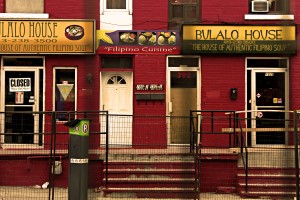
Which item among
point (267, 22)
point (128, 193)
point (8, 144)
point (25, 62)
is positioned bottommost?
point (128, 193)

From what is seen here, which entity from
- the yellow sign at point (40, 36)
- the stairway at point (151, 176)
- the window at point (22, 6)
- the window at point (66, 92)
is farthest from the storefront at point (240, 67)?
the window at point (22, 6)

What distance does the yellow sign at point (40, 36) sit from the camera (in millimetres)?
8336

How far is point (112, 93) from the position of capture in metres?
8.85

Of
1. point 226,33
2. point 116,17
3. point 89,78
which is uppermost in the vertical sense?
point 116,17

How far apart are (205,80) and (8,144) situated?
3.94 m

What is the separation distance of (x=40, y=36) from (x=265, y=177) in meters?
4.88

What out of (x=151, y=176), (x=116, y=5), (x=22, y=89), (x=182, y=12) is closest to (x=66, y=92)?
(x=22, y=89)

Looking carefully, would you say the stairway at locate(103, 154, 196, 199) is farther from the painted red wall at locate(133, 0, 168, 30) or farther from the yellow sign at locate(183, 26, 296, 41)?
the painted red wall at locate(133, 0, 168, 30)

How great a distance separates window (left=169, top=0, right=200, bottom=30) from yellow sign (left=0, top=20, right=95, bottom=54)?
181 centimetres

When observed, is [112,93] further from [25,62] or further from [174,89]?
[25,62]

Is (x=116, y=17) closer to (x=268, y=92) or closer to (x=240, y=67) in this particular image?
(x=240, y=67)

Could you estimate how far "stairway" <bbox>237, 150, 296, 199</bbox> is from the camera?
7008 mm

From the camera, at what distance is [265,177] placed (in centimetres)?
711

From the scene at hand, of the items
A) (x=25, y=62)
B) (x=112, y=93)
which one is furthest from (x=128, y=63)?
(x=25, y=62)
